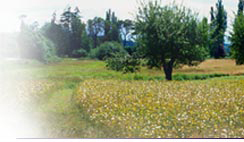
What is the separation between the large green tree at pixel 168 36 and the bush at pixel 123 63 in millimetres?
132

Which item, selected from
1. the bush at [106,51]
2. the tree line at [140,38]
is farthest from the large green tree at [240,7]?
the bush at [106,51]

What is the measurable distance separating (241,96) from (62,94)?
1.86 m

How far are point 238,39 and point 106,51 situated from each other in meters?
1.36

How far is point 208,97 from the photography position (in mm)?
4156

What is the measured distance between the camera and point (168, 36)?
428cm

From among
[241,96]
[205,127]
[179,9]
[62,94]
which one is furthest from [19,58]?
[241,96]

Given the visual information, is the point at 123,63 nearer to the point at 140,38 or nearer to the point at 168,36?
the point at 140,38

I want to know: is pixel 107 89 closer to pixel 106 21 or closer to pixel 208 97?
pixel 106 21

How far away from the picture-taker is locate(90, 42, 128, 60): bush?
4.24 m

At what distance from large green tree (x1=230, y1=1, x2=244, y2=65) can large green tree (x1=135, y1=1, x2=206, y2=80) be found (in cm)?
31

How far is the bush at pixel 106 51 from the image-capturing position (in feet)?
13.9

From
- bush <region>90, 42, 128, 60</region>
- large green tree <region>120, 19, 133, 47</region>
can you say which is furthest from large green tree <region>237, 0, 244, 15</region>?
bush <region>90, 42, 128, 60</region>

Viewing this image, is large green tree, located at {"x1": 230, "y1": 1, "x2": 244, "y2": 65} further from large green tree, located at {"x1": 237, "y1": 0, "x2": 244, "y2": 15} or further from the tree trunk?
the tree trunk

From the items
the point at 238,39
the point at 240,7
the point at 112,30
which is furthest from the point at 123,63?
the point at 240,7
